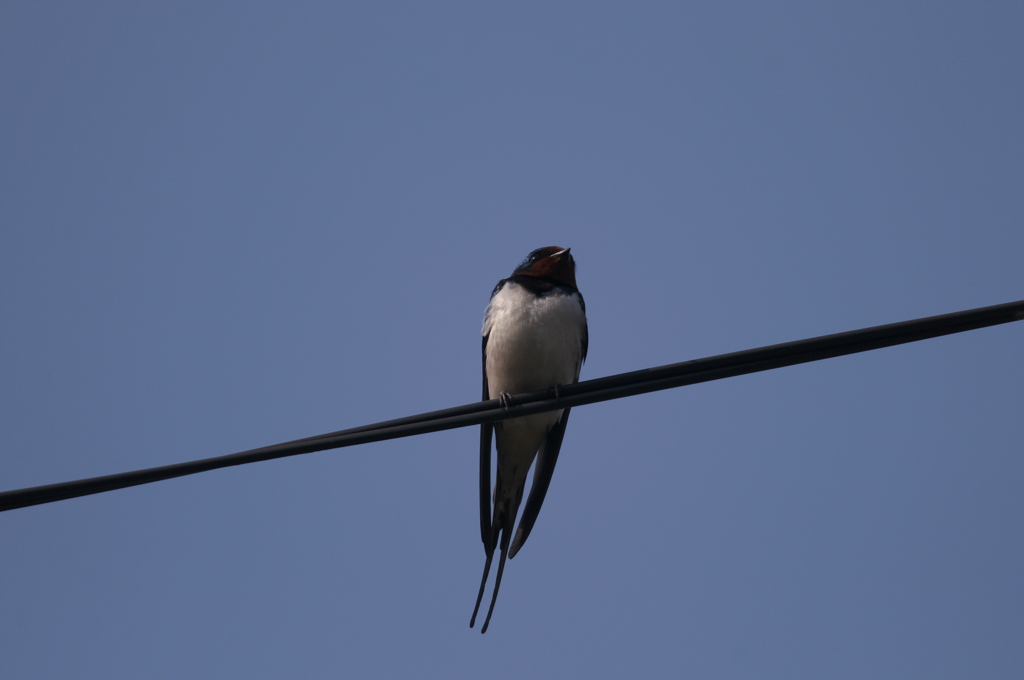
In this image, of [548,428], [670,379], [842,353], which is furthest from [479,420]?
[548,428]

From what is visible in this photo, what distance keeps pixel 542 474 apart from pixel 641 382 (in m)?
2.35

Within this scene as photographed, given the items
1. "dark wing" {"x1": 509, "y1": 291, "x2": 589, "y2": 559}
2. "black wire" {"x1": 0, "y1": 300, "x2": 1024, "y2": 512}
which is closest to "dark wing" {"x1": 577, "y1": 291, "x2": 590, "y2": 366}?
"dark wing" {"x1": 509, "y1": 291, "x2": 589, "y2": 559}

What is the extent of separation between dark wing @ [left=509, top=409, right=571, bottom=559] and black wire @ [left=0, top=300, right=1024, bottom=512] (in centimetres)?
210

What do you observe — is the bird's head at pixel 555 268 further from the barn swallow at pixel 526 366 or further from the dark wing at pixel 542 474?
the dark wing at pixel 542 474

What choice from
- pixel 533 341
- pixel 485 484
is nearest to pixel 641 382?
pixel 533 341

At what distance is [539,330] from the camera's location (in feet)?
15.5

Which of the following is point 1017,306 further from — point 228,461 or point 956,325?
point 228,461

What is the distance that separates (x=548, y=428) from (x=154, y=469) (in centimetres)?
290

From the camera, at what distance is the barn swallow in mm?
4766

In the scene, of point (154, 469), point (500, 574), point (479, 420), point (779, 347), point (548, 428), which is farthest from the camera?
point (548, 428)

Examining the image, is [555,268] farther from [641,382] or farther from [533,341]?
[641,382]

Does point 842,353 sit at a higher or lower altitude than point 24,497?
higher

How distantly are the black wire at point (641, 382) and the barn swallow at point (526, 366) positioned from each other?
5.78 ft

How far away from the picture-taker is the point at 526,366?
187 inches
